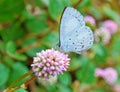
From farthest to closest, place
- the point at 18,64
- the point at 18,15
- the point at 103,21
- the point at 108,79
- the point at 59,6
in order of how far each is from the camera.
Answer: the point at 103,21
the point at 108,79
the point at 18,15
the point at 18,64
the point at 59,6

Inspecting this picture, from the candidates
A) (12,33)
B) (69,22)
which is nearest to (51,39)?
(12,33)

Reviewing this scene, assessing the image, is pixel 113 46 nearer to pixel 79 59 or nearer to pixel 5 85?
pixel 79 59

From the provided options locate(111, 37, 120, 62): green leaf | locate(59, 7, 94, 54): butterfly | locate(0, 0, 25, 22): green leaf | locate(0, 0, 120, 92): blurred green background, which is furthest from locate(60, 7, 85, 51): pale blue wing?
locate(111, 37, 120, 62): green leaf

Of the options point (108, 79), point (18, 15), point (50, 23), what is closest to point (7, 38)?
point (18, 15)

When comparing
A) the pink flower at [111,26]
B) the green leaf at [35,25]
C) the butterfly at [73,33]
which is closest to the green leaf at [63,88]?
the green leaf at [35,25]

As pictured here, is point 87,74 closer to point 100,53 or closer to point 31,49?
point 100,53
